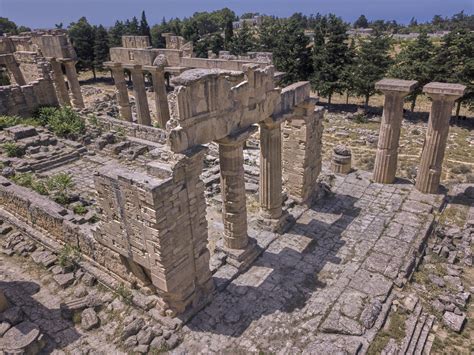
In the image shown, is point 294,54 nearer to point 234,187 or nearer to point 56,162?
point 56,162

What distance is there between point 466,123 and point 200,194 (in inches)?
1073

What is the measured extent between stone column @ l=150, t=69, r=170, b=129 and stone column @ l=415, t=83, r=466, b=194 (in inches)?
615

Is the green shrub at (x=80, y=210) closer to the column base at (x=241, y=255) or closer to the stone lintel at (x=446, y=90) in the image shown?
the column base at (x=241, y=255)

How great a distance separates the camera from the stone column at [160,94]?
77.7 feet

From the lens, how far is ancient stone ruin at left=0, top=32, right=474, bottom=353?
9.60 meters

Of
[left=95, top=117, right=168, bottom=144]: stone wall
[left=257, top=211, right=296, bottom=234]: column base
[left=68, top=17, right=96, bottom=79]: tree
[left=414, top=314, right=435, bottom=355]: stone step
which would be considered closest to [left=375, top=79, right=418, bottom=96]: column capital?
A: [left=257, top=211, right=296, bottom=234]: column base

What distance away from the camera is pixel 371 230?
1480 cm

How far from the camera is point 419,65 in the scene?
2756 cm

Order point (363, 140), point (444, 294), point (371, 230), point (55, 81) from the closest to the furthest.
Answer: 1. point (444, 294)
2. point (371, 230)
3. point (363, 140)
4. point (55, 81)

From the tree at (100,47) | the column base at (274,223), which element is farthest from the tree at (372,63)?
the tree at (100,47)

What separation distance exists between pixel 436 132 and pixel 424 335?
958 cm

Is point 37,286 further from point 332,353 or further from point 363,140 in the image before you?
point 363,140

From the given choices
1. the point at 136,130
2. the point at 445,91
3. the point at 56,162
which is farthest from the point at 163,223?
the point at 136,130

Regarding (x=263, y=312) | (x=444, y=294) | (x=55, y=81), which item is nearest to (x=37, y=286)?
(x=263, y=312)
